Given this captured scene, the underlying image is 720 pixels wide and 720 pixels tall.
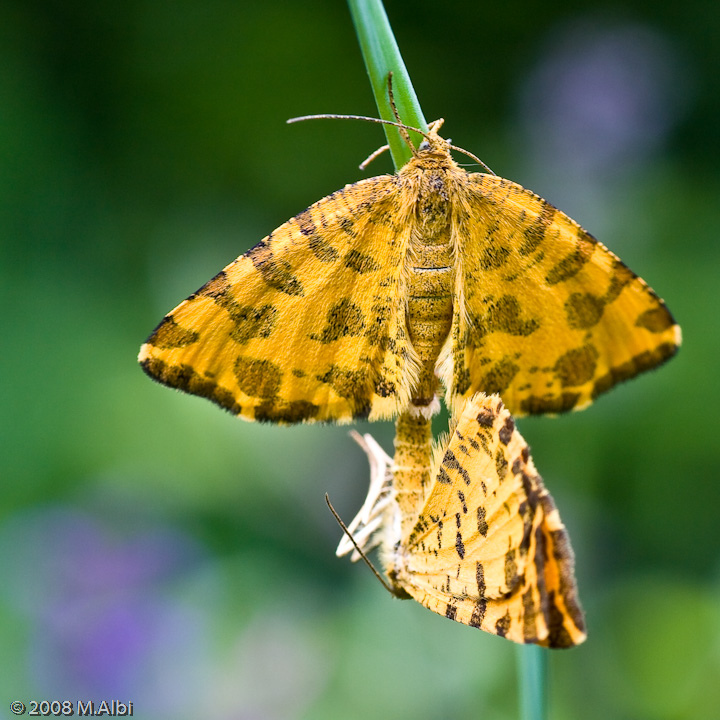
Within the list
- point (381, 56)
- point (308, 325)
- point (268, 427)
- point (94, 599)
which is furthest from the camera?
point (268, 427)

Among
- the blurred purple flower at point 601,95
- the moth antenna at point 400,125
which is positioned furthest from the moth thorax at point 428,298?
the blurred purple flower at point 601,95

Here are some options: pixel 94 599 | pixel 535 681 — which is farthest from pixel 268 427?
pixel 535 681

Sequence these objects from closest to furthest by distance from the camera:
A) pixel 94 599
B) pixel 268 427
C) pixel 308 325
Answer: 1. pixel 308 325
2. pixel 94 599
3. pixel 268 427

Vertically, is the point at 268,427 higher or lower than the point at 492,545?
higher

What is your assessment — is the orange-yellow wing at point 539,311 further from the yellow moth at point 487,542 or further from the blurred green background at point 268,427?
the blurred green background at point 268,427

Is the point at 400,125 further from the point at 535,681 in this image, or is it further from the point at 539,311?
the point at 535,681

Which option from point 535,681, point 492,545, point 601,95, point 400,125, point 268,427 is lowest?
point 535,681

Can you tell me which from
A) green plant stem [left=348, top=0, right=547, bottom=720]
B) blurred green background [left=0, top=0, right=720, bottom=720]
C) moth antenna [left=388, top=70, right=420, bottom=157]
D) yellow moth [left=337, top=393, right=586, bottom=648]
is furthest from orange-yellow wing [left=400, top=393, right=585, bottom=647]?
blurred green background [left=0, top=0, right=720, bottom=720]
